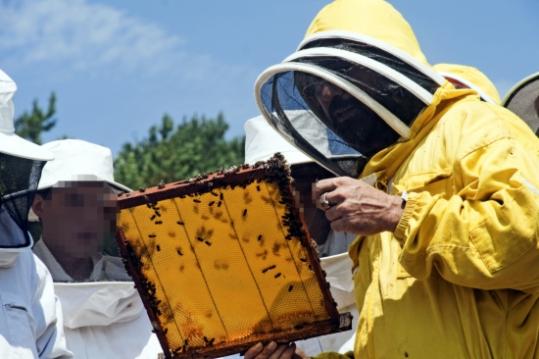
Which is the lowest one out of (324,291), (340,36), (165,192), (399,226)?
(324,291)

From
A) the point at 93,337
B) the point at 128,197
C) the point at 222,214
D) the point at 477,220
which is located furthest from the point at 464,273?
the point at 93,337

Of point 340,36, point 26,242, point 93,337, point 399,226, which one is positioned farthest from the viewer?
A: point 93,337

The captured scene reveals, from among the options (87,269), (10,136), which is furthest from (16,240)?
(87,269)

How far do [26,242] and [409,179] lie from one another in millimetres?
1664

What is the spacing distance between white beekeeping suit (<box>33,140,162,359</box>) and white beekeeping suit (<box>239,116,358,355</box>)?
83cm

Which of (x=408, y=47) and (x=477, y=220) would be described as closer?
(x=477, y=220)

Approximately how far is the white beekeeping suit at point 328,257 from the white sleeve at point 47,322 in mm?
1158

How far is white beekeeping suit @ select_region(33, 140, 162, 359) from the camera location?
5023 mm

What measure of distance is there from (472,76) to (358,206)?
8.89ft

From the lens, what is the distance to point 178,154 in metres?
23.8

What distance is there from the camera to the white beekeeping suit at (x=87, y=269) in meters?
5.02

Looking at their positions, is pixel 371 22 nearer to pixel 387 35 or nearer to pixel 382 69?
pixel 387 35

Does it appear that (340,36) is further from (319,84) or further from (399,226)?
(399,226)

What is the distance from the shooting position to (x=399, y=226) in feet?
8.86
